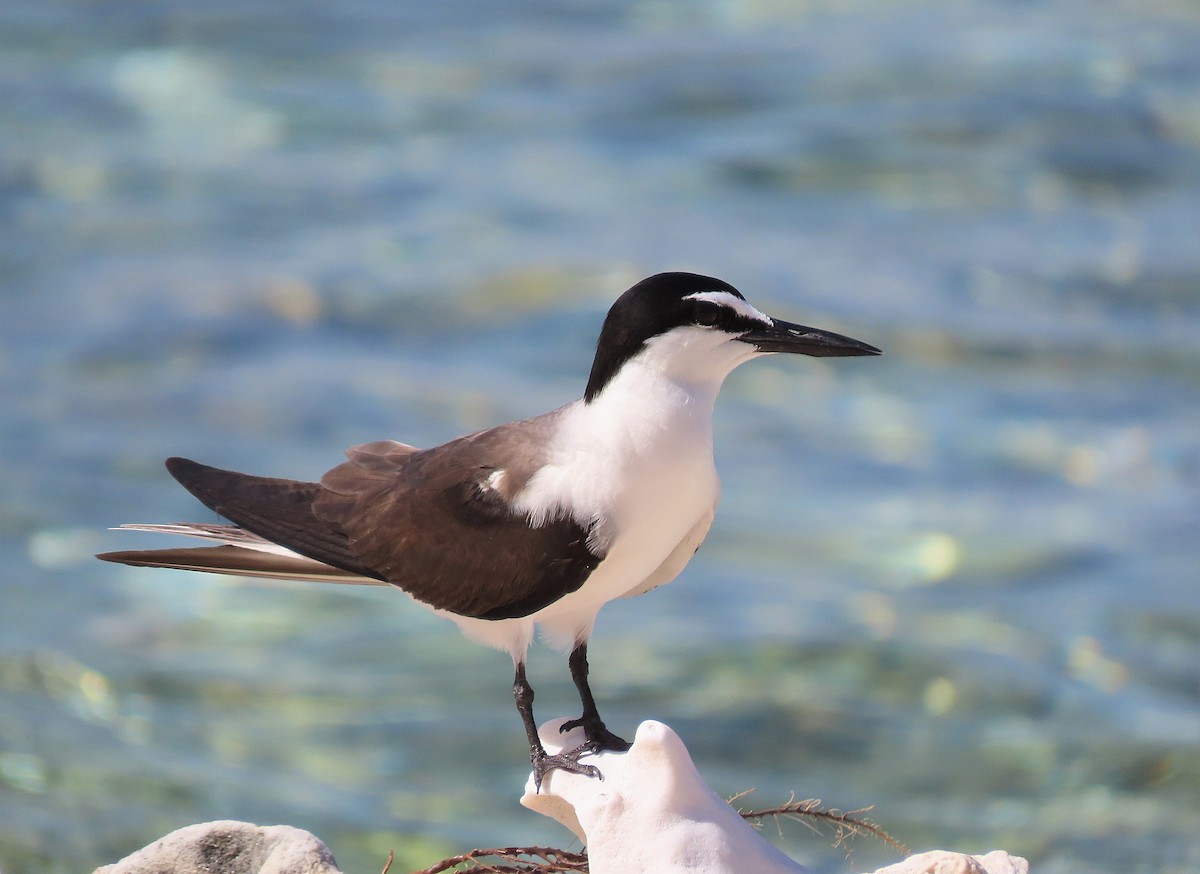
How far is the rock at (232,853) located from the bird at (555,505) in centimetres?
97

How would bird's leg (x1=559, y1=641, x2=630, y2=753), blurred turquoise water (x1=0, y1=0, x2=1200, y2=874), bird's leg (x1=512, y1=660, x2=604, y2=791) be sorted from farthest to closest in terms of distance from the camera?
blurred turquoise water (x1=0, y1=0, x2=1200, y2=874)
bird's leg (x1=559, y1=641, x2=630, y2=753)
bird's leg (x1=512, y1=660, x2=604, y2=791)

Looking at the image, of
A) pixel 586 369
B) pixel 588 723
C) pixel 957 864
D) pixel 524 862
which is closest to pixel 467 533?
pixel 588 723

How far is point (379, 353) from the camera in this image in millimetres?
21094

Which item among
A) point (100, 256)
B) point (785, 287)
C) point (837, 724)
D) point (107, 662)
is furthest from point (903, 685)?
point (100, 256)

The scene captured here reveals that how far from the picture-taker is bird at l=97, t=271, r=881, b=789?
6.46 m

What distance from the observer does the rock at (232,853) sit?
6.83 m

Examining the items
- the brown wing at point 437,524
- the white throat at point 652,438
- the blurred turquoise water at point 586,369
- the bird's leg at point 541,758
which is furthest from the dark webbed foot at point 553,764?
the blurred turquoise water at point 586,369

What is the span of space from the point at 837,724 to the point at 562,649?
9.74 meters

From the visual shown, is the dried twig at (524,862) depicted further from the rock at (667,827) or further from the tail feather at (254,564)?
the tail feather at (254,564)

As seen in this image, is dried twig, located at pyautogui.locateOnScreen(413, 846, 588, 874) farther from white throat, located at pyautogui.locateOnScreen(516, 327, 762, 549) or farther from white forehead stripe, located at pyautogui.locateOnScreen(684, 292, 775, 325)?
white forehead stripe, located at pyautogui.locateOnScreen(684, 292, 775, 325)

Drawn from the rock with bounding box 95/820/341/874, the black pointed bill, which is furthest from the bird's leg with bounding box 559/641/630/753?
the black pointed bill

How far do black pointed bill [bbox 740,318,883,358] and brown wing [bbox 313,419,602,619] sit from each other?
3.17 feet

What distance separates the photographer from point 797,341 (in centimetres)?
653

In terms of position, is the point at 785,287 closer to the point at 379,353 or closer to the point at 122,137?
the point at 379,353
